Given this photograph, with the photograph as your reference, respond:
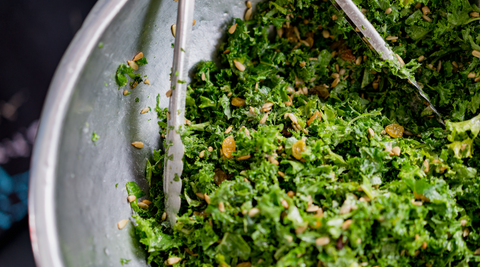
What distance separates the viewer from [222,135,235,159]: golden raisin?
207cm

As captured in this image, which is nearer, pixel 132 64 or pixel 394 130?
pixel 132 64

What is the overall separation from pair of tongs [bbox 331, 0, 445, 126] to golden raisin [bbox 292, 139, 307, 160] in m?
0.91

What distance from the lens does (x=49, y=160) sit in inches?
57.2

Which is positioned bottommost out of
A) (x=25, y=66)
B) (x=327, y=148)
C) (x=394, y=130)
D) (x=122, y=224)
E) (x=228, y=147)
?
(x=394, y=130)

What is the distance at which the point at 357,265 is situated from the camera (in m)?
1.65

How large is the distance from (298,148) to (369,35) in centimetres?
98

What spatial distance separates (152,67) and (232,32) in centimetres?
67

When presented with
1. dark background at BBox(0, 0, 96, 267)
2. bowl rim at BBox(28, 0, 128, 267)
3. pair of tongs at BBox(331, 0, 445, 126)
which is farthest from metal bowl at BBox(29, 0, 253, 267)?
dark background at BBox(0, 0, 96, 267)

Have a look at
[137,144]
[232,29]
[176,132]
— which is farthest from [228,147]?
[232,29]

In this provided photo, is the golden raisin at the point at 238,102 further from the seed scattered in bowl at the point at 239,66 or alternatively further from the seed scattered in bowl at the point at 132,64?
the seed scattered in bowl at the point at 132,64

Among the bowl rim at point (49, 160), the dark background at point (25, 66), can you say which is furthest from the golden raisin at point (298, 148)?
the dark background at point (25, 66)

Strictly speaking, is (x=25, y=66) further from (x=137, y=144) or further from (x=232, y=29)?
(x=232, y=29)

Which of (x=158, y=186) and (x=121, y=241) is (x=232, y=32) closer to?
(x=158, y=186)

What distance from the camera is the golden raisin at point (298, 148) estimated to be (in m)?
1.95
